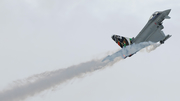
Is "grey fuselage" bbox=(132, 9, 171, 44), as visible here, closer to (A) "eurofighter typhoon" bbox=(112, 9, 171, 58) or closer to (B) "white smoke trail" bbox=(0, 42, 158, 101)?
(A) "eurofighter typhoon" bbox=(112, 9, 171, 58)

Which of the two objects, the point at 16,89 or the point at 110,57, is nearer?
the point at 110,57

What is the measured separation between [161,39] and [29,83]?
2716 centimetres

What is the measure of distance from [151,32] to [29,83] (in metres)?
26.0

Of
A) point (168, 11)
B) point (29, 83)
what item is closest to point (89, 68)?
point (29, 83)

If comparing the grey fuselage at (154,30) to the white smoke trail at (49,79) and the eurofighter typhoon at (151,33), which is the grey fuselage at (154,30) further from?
the white smoke trail at (49,79)

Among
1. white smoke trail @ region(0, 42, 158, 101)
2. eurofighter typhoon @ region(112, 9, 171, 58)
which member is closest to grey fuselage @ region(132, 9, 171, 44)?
eurofighter typhoon @ region(112, 9, 171, 58)

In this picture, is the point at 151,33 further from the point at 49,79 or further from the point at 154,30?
the point at 49,79

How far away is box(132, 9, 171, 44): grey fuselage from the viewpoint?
218 ft

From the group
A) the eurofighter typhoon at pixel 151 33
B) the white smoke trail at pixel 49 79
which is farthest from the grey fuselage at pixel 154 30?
the white smoke trail at pixel 49 79

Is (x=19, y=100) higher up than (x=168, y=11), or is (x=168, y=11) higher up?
(x=168, y=11)

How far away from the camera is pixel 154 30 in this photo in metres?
67.1

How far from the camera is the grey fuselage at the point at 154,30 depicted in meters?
66.5

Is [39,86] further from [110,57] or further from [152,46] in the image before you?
[152,46]

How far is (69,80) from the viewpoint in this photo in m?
67.6
